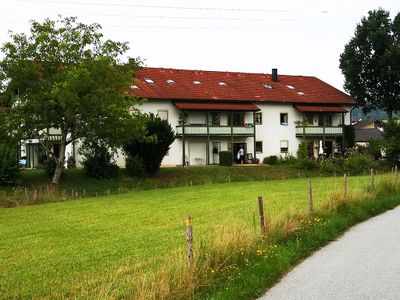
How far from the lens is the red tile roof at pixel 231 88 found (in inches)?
2256

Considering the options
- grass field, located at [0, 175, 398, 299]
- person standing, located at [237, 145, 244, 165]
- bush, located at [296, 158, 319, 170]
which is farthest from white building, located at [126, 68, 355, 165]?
grass field, located at [0, 175, 398, 299]

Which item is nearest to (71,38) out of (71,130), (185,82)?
(71,130)

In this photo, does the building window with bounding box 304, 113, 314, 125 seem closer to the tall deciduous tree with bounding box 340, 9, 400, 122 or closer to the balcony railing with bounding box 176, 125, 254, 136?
the balcony railing with bounding box 176, 125, 254, 136

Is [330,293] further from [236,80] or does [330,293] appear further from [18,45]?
[236,80]

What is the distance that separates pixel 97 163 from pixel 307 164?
1863 centimetres

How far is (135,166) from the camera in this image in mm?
43250

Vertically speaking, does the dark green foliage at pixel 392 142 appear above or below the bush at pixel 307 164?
above

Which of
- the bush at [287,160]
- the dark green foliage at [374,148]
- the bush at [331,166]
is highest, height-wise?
the dark green foliage at [374,148]

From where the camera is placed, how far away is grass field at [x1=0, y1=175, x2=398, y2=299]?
354 inches

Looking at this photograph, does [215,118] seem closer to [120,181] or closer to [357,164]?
[357,164]

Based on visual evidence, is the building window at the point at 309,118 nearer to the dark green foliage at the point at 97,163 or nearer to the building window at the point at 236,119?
the building window at the point at 236,119

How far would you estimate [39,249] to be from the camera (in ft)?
46.9

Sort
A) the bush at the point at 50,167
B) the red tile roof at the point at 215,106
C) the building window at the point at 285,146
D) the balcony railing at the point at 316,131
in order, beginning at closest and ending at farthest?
the bush at the point at 50,167 → the red tile roof at the point at 215,106 → the building window at the point at 285,146 → the balcony railing at the point at 316,131

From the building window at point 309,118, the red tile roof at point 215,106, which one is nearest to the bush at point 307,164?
the red tile roof at point 215,106
